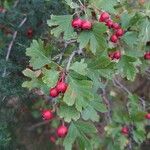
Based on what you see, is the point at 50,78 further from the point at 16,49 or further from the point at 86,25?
the point at 16,49

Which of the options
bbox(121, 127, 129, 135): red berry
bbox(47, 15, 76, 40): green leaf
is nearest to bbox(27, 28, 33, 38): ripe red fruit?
bbox(47, 15, 76, 40): green leaf

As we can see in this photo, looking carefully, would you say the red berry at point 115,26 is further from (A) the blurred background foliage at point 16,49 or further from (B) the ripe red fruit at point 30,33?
(B) the ripe red fruit at point 30,33

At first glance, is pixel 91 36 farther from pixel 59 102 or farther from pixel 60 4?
pixel 60 4

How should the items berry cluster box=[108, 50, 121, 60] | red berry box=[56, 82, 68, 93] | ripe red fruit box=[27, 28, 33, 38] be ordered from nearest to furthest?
red berry box=[56, 82, 68, 93] < berry cluster box=[108, 50, 121, 60] < ripe red fruit box=[27, 28, 33, 38]

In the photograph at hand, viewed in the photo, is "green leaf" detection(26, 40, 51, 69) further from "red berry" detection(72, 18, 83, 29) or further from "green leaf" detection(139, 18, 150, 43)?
"green leaf" detection(139, 18, 150, 43)

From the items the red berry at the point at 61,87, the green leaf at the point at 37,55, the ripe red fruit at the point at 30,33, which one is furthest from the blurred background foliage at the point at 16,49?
the red berry at the point at 61,87

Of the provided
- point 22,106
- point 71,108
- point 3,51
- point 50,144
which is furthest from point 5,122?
point 50,144
